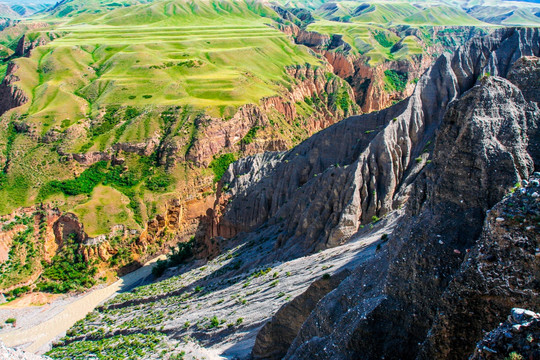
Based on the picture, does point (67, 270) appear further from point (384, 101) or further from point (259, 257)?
point (384, 101)

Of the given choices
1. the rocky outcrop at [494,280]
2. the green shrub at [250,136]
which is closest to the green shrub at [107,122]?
the green shrub at [250,136]

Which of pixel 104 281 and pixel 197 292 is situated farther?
pixel 104 281

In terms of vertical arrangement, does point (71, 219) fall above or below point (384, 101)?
below

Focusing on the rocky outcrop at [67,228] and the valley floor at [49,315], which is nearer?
the valley floor at [49,315]

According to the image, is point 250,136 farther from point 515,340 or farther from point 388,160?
point 515,340

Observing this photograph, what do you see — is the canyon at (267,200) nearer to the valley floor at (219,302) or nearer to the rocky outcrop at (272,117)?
the valley floor at (219,302)

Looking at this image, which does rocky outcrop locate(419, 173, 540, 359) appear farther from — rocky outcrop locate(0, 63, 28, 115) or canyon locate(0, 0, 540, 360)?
rocky outcrop locate(0, 63, 28, 115)

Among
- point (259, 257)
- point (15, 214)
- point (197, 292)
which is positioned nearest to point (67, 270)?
point (15, 214)

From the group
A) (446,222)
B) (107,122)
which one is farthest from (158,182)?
(446,222)

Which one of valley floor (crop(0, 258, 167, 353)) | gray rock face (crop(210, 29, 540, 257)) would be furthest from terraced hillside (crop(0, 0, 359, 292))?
gray rock face (crop(210, 29, 540, 257))
